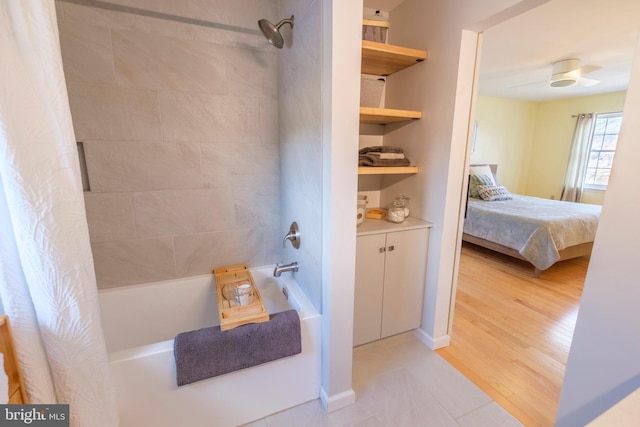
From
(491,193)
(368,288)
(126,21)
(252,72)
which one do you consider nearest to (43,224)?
(126,21)

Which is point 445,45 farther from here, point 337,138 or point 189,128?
point 189,128

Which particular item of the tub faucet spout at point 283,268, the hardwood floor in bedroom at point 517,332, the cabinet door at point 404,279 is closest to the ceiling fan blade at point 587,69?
the hardwood floor in bedroom at point 517,332

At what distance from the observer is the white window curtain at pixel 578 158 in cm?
484

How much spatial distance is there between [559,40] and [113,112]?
138 inches

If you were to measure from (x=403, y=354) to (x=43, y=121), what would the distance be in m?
2.09

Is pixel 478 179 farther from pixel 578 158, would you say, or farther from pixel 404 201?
pixel 404 201

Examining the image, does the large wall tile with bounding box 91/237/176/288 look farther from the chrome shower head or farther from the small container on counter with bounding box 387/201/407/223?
the small container on counter with bounding box 387/201/407/223

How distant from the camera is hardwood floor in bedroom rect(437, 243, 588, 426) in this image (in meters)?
1.55

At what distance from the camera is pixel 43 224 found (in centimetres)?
83

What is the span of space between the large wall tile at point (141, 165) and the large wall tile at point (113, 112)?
52mm

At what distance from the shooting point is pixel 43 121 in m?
0.81

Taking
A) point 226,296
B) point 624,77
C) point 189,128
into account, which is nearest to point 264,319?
point 226,296

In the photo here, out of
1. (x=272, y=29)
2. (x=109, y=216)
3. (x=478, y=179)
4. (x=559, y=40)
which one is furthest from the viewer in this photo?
(x=478, y=179)

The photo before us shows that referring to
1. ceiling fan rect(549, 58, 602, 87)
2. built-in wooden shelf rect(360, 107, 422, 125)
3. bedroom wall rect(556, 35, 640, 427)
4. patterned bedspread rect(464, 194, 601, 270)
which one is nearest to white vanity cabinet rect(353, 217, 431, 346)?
built-in wooden shelf rect(360, 107, 422, 125)
